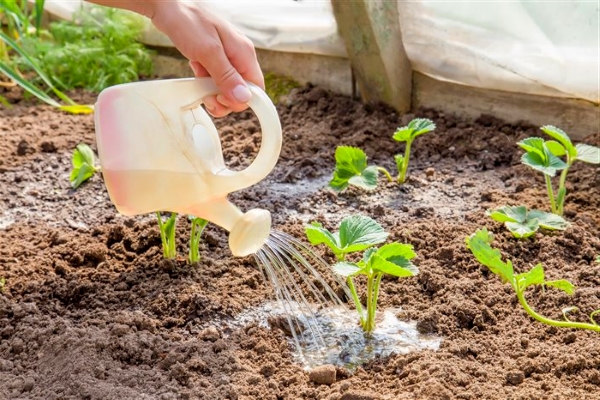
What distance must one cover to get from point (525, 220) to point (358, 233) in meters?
0.57

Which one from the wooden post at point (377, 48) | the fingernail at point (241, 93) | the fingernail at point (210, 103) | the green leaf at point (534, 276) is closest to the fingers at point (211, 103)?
the fingernail at point (210, 103)

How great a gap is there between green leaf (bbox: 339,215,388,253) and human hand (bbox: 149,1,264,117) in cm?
34

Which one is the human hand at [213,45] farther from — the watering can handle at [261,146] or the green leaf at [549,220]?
the green leaf at [549,220]

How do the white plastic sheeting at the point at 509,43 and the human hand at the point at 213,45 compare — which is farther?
the white plastic sheeting at the point at 509,43

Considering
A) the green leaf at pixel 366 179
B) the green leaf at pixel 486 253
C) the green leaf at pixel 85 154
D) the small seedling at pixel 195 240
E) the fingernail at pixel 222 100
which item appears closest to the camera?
the green leaf at pixel 486 253

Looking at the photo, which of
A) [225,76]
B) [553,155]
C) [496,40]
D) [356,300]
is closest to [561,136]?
[553,155]

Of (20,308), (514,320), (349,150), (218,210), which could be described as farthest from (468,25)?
(20,308)

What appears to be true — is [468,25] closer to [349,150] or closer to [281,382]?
[349,150]

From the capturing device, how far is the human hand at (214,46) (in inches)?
70.0

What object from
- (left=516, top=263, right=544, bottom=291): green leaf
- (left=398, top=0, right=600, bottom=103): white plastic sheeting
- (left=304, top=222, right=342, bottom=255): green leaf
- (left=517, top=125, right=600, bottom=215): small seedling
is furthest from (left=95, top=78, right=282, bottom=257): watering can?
(left=398, top=0, right=600, bottom=103): white plastic sheeting

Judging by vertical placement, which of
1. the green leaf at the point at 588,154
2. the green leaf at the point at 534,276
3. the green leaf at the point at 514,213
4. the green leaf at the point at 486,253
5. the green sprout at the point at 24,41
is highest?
the green leaf at the point at 486,253

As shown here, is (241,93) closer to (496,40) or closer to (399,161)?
(399,161)

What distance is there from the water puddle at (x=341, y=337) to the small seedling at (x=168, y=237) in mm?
304

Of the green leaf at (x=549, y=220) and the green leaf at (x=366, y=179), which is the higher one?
the green leaf at (x=549, y=220)
